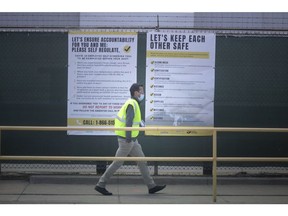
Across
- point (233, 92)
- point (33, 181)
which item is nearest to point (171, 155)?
point (233, 92)

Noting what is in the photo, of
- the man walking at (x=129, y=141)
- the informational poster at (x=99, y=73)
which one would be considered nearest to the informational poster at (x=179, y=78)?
the informational poster at (x=99, y=73)

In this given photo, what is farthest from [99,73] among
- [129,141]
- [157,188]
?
[157,188]

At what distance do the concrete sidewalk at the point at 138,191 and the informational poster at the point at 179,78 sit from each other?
3.19 feet

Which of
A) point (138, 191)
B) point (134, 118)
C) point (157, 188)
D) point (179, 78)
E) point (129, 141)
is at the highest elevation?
point (179, 78)

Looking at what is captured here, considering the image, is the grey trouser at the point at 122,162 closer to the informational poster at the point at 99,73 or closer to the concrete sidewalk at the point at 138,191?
the concrete sidewalk at the point at 138,191

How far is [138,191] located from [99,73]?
2199 mm

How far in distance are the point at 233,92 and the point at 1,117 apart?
4259 millimetres

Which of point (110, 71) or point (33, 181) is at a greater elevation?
point (110, 71)

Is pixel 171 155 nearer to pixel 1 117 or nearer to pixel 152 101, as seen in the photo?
pixel 152 101

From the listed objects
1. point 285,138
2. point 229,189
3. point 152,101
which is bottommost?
point 229,189

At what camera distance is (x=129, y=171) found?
354 inches

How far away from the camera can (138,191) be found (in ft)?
26.1

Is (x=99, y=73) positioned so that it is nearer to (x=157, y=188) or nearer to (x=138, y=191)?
(x=138, y=191)

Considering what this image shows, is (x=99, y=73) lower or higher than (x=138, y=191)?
higher
